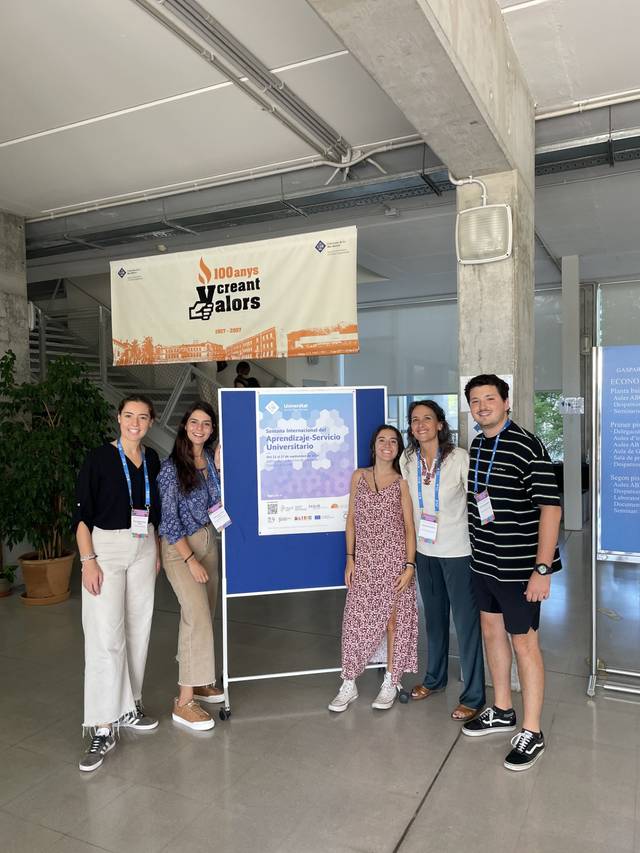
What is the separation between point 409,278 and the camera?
32.0ft

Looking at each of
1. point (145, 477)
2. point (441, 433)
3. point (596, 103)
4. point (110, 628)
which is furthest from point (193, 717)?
point (596, 103)

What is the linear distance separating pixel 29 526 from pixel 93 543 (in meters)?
2.84

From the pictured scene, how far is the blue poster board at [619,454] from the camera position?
3.65m

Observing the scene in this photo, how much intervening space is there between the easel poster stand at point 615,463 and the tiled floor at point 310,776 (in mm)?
799

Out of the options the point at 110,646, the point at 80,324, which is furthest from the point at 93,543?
the point at 80,324

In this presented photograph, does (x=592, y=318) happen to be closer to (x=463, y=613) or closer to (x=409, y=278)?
(x=409, y=278)

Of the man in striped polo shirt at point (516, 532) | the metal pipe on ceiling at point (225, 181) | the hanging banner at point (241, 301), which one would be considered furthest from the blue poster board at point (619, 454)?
the metal pipe on ceiling at point (225, 181)

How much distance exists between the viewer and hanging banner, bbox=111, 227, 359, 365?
4.43 meters

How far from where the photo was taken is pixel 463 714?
11.1ft

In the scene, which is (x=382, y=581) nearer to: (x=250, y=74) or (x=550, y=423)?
(x=250, y=74)

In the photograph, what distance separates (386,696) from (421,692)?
0.24 meters

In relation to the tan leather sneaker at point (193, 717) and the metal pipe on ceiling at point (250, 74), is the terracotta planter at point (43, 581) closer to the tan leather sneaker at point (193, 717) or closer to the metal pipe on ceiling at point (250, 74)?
the tan leather sneaker at point (193, 717)

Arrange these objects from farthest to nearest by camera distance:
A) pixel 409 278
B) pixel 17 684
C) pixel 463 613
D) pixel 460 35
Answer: pixel 409 278 < pixel 17 684 < pixel 463 613 < pixel 460 35

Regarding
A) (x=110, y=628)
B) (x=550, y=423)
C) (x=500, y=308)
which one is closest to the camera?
(x=110, y=628)
